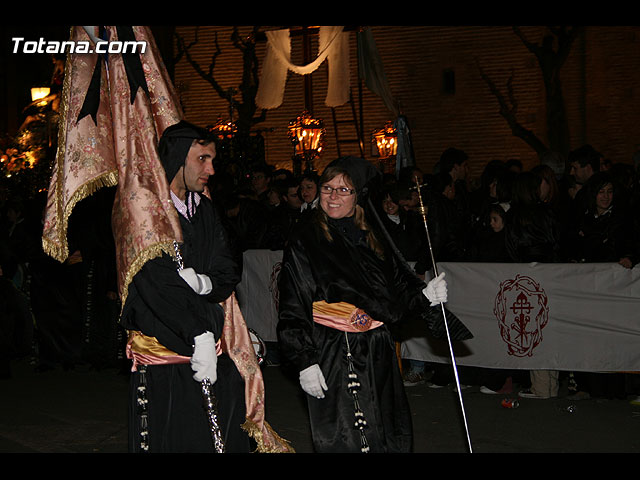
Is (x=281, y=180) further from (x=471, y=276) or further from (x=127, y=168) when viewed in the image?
(x=127, y=168)

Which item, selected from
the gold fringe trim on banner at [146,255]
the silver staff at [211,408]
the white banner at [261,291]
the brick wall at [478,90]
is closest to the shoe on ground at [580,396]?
the white banner at [261,291]

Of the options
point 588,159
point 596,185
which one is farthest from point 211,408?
point 588,159

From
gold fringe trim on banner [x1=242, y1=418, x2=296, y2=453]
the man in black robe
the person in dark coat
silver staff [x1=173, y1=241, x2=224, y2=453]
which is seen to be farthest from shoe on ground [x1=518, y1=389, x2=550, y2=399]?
silver staff [x1=173, y1=241, x2=224, y2=453]

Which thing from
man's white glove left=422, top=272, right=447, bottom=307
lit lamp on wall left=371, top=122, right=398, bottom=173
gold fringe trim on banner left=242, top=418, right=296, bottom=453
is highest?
lit lamp on wall left=371, top=122, right=398, bottom=173

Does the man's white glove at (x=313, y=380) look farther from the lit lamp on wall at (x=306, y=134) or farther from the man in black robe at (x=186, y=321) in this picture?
the lit lamp on wall at (x=306, y=134)

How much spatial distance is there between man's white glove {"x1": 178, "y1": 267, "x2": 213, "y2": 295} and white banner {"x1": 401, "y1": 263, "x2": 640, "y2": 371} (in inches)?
181

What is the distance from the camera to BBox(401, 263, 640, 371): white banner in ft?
25.4

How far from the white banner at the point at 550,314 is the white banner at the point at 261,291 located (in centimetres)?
219

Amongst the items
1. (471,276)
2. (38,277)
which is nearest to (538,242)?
(471,276)

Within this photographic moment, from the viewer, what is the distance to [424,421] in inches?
296

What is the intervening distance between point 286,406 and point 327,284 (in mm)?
3581

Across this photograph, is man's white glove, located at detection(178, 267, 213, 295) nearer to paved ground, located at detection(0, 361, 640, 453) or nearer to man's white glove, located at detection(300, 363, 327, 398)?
man's white glove, located at detection(300, 363, 327, 398)

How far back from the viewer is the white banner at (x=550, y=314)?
25.4 ft

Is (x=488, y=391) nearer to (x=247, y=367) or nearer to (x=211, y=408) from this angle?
(x=247, y=367)
